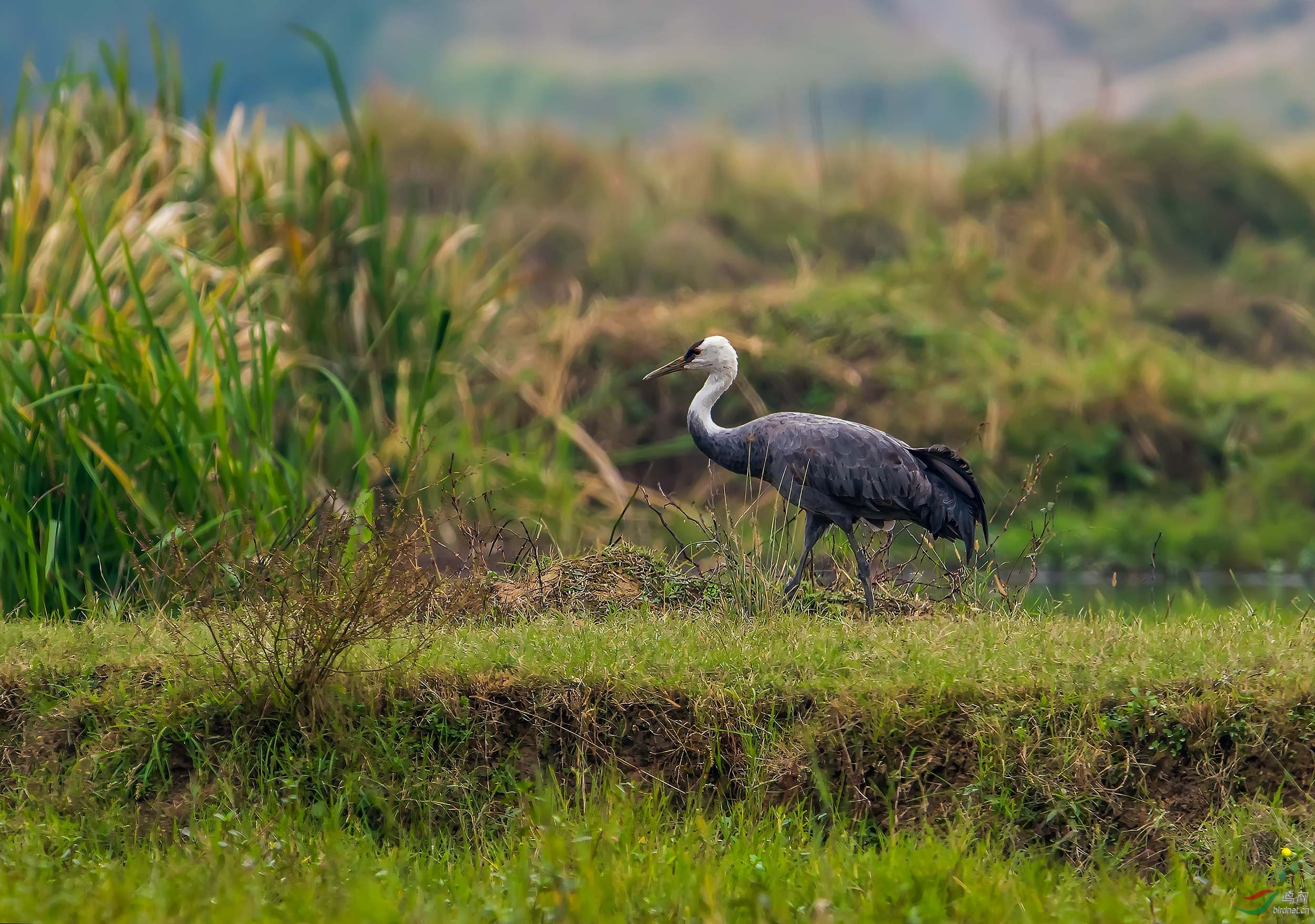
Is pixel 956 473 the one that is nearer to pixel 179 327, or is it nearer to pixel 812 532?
pixel 812 532

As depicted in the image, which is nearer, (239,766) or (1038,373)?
(239,766)

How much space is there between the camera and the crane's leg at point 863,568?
6.70 metres

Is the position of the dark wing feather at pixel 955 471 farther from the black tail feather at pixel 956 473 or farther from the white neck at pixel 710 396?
the white neck at pixel 710 396

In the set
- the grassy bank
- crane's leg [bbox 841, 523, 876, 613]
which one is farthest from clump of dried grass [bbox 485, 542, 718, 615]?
the grassy bank

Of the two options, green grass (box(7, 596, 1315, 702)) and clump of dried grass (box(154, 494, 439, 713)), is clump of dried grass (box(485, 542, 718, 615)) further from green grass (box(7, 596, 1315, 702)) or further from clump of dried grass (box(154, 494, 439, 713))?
clump of dried grass (box(154, 494, 439, 713))

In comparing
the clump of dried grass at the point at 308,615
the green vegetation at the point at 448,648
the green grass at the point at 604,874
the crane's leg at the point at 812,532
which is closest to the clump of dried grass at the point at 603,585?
the green vegetation at the point at 448,648

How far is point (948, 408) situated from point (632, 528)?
4647mm

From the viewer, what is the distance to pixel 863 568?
6.76 m

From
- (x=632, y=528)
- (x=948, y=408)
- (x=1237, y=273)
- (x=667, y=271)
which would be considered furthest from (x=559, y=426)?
(x=1237, y=273)

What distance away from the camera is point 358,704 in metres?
5.40

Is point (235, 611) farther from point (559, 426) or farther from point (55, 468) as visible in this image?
point (559, 426)

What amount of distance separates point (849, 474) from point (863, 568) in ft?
1.37

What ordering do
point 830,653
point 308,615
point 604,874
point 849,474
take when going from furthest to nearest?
point 849,474
point 830,653
point 308,615
point 604,874

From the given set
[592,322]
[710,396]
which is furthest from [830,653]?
[592,322]
